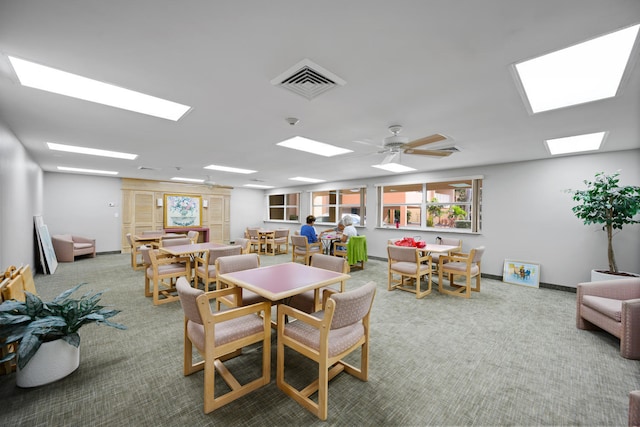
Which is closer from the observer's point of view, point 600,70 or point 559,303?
point 600,70

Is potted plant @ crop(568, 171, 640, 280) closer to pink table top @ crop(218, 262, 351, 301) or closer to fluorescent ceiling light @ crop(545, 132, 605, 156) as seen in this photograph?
fluorescent ceiling light @ crop(545, 132, 605, 156)

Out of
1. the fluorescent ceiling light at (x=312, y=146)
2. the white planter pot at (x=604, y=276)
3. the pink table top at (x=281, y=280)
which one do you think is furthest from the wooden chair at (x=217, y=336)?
the white planter pot at (x=604, y=276)

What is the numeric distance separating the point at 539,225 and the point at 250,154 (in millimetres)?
5685

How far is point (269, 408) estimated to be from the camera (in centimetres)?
175

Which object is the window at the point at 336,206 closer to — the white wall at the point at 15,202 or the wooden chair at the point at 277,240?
the wooden chair at the point at 277,240

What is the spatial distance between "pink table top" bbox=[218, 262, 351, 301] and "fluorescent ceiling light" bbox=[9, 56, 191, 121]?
1.84 m

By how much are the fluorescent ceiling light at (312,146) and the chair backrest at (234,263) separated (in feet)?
5.91

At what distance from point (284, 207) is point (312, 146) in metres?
7.17

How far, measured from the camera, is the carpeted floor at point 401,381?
5.49 ft

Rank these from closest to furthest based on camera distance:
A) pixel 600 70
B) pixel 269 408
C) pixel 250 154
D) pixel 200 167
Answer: pixel 269 408
pixel 600 70
pixel 250 154
pixel 200 167

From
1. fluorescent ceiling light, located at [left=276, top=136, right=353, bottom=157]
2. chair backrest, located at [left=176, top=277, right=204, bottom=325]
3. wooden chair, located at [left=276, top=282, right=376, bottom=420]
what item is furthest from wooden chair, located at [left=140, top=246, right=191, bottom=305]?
wooden chair, located at [left=276, top=282, right=376, bottom=420]

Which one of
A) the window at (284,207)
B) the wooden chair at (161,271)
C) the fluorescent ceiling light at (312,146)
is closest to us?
the wooden chair at (161,271)

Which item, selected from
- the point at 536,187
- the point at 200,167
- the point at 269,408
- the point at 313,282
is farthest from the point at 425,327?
the point at 200,167

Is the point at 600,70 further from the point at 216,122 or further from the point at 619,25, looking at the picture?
the point at 216,122
